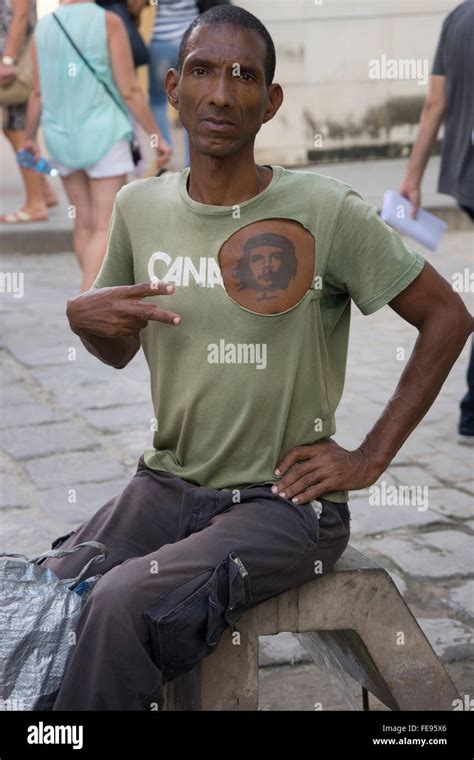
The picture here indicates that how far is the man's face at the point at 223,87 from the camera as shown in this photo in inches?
111

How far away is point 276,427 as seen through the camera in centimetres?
285

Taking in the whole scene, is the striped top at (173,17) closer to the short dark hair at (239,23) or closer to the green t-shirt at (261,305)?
the short dark hair at (239,23)

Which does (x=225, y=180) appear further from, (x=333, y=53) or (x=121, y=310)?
(x=333, y=53)

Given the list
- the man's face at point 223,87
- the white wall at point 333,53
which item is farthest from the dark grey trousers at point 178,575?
the white wall at point 333,53

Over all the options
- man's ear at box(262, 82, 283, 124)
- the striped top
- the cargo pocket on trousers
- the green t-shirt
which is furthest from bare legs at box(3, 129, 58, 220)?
the cargo pocket on trousers

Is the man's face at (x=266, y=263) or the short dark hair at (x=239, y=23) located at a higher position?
the short dark hair at (x=239, y=23)

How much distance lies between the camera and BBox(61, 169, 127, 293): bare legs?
7031 millimetres

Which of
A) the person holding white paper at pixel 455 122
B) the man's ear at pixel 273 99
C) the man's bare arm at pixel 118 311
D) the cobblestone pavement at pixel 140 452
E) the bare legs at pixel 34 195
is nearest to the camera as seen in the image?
the man's bare arm at pixel 118 311

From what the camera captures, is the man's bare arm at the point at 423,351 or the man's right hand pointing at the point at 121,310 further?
the man's bare arm at the point at 423,351

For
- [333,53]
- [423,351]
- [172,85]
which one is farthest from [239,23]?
[333,53]

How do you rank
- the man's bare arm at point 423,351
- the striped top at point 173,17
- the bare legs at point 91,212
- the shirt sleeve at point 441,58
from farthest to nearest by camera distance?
1. the striped top at point 173,17
2. the bare legs at point 91,212
3. the shirt sleeve at point 441,58
4. the man's bare arm at point 423,351

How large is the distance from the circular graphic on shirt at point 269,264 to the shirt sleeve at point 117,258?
29cm

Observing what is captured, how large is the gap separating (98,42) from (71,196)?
2.94 ft

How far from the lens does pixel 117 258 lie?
304cm
